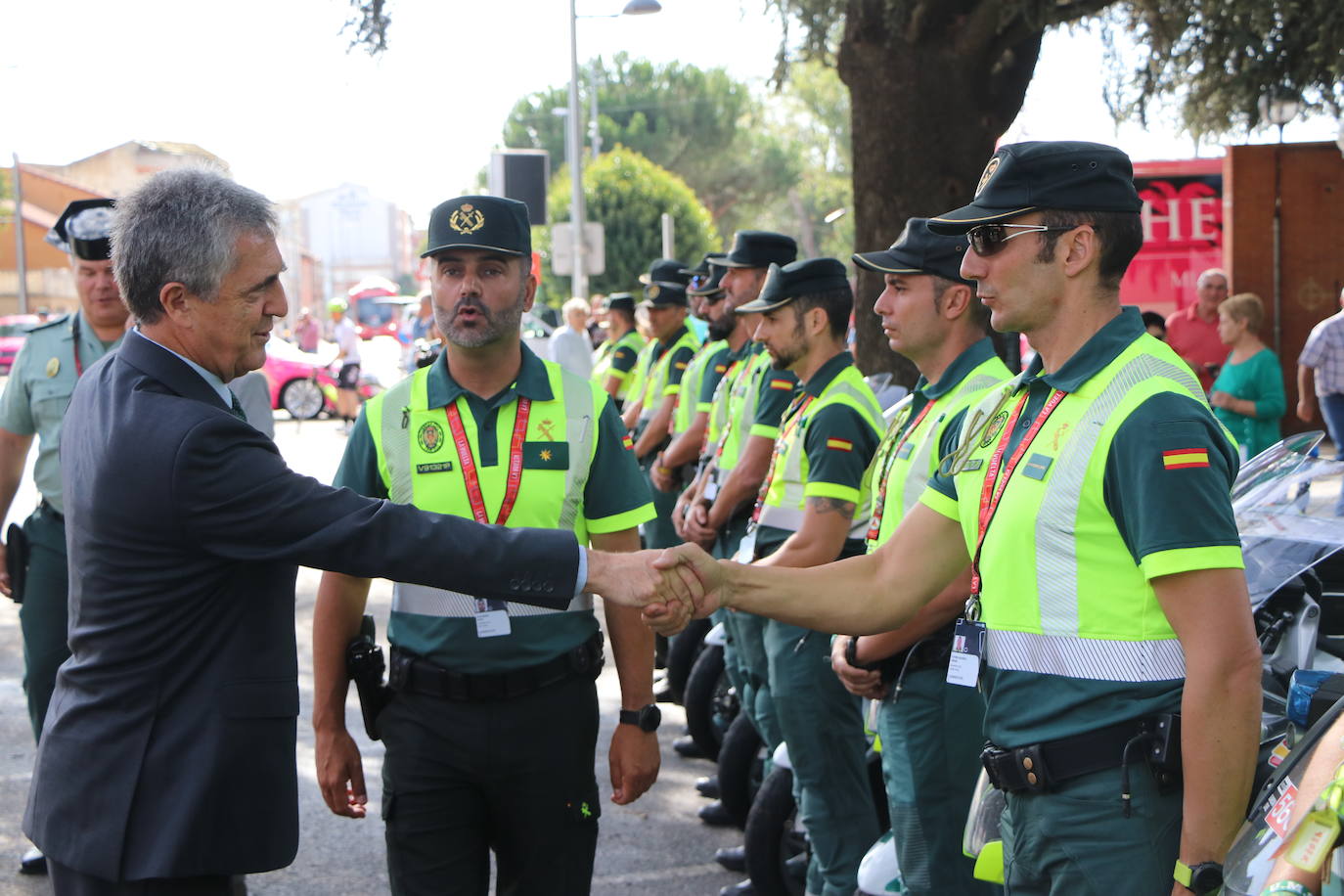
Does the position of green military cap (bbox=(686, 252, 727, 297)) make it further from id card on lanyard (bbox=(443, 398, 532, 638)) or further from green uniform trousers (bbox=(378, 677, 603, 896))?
green uniform trousers (bbox=(378, 677, 603, 896))

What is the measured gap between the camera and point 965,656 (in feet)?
9.48

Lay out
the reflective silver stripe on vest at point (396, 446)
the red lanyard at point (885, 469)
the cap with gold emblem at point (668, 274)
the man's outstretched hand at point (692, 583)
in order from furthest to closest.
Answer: the cap with gold emblem at point (668, 274), the red lanyard at point (885, 469), the reflective silver stripe on vest at point (396, 446), the man's outstretched hand at point (692, 583)

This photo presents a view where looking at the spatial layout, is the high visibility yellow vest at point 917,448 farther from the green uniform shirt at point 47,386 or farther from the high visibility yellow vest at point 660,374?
the high visibility yellow vest at point 660,374

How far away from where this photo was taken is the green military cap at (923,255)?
4090 millimetres

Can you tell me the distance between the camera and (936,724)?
12.2 ft

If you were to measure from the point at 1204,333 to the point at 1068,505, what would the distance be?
31.8ft

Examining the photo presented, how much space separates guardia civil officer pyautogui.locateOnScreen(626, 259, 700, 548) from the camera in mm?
9219

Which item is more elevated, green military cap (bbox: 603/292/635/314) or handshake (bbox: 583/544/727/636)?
green military cap (bbox: 603/292/635/314)

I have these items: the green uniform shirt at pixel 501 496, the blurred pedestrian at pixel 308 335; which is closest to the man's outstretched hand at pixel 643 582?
the green uniform shirt at pixel 501 496

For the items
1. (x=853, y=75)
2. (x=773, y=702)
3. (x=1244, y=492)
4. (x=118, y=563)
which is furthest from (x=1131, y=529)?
(x=853, y=75)

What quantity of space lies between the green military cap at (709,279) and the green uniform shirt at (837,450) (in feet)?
9.86

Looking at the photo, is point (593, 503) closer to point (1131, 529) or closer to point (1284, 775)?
point (1131, 529)

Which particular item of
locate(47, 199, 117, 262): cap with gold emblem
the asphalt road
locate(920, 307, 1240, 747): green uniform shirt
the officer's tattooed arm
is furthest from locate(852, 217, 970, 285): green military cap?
locate(47, 199, 117, 262): cap with gold emblem

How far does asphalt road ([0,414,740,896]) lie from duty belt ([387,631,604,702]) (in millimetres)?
1417
